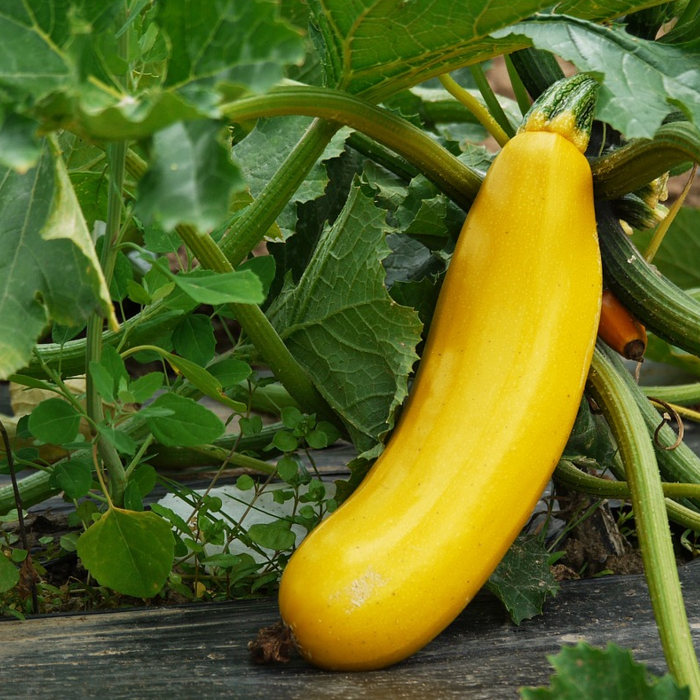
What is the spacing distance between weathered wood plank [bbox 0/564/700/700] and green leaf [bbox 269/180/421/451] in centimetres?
25

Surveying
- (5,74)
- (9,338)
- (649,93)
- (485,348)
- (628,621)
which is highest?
(5,74)

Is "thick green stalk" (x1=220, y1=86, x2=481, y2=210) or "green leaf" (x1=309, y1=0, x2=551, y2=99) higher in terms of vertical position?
"green leaf" (x1=309, y1=0, x2=551, y2=99)

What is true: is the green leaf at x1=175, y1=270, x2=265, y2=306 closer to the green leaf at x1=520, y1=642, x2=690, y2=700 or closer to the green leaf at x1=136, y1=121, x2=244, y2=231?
the green leaf at x1=136, y1=121, x2=244, y2=231

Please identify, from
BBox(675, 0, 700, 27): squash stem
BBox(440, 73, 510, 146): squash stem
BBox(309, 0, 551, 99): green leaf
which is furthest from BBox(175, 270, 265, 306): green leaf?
BBox(675, 0, 700, 27): squash stem

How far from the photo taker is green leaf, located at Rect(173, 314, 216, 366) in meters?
1.14

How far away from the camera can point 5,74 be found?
2.33ft

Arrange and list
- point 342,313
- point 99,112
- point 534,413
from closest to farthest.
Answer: point 99,112
point 534,413
point 342,313

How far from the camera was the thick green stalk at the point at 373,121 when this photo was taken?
36.1 inches

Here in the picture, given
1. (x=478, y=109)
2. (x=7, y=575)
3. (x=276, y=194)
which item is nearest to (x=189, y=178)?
(x=276, y=194)

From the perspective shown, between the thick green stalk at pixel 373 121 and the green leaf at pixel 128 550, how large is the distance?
0.44m

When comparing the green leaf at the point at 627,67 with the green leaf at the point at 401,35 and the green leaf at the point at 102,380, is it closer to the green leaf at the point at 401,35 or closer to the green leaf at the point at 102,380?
the green leaf at the point at 401,35

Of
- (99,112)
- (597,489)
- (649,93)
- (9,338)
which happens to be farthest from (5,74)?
(597,489)

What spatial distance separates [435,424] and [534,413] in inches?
4.2

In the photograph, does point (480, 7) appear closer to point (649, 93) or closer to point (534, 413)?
point (649, 93)
